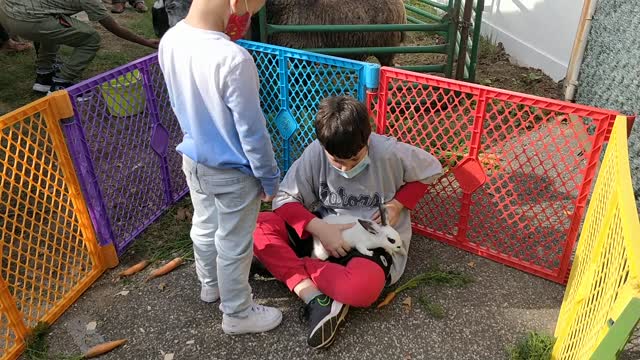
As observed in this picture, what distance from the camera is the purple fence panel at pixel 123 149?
2.51 m

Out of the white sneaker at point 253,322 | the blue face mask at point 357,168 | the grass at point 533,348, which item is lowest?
the grass at point 533,348

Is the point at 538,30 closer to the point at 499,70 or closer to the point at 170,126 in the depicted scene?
the point at 499,70

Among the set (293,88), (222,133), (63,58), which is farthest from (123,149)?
(63,58)

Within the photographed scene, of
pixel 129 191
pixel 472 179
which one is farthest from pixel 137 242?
pixel 472 179

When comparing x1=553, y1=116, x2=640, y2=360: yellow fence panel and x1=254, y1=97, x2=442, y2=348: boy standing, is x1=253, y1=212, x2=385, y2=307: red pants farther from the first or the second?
x1=553, y1=116, x2=640, y2=360: yellow fence panel

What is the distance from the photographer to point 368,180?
8.42 feet

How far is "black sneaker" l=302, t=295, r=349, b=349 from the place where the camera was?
7.29 ft

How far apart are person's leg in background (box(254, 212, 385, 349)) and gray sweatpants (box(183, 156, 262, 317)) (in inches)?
10.4

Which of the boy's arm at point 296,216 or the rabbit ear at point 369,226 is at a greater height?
the rabbit ear at point 369,226

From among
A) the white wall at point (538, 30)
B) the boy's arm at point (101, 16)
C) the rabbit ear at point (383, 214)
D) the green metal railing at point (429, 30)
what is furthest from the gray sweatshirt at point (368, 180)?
the white wall at point (538, 30)

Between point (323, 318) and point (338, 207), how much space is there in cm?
61

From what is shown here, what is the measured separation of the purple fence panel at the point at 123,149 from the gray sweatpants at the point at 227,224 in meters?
0.67

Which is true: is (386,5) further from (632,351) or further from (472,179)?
(632,351)

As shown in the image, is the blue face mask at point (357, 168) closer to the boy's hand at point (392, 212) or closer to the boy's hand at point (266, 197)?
the boy's hand at point (392, 212)
